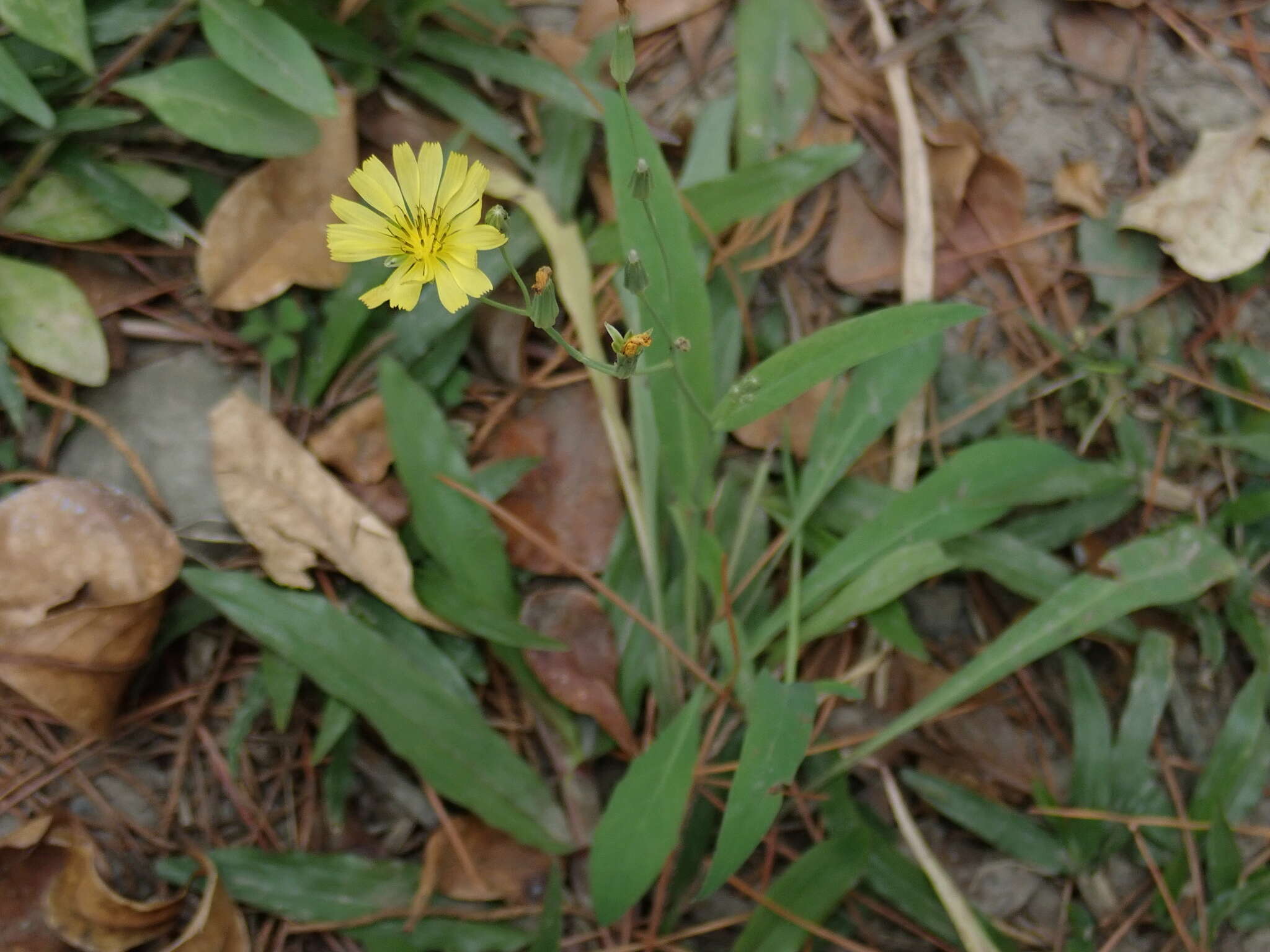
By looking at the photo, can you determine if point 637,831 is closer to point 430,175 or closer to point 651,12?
point 430,175

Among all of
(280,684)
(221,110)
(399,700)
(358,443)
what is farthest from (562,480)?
(221,110)

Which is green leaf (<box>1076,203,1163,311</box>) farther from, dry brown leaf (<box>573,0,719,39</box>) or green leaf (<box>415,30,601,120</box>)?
green leaf (<box>415,30,601,120</box>)

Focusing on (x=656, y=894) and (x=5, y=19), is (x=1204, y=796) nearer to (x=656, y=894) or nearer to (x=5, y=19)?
(x=656, y=894)

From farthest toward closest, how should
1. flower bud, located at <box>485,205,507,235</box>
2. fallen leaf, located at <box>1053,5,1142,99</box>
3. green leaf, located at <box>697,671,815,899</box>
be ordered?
fallen leaf, located at <box>1053,5,1142,99</box>, green leaf, located at <box>697,671,815,899</box>, flower bud, located at <box>485,205,507,235</box>

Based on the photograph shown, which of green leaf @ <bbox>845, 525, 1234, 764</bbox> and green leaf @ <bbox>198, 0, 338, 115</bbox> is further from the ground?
green leaf @ <bbox>198, 0, 338, 115</bbox>

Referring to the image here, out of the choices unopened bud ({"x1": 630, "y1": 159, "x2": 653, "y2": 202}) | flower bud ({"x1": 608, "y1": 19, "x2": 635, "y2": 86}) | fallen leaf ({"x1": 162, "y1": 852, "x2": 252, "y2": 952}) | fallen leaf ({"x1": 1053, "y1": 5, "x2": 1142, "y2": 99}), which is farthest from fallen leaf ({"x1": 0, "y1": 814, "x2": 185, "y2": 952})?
fallen leaf ({"x1": 1053, "y1": 5, "x2": 1142, "y2": 99})

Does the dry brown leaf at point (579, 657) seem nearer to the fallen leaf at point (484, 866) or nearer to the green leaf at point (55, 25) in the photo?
the fallen leaf at point (484, 866)

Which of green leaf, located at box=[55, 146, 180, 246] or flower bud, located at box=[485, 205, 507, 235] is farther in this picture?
green leaf, located at box=[55, 146, 180, 246]

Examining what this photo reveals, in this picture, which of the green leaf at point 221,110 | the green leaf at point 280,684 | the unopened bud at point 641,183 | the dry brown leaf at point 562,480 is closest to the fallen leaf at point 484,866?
the green leaf at point 280,684
